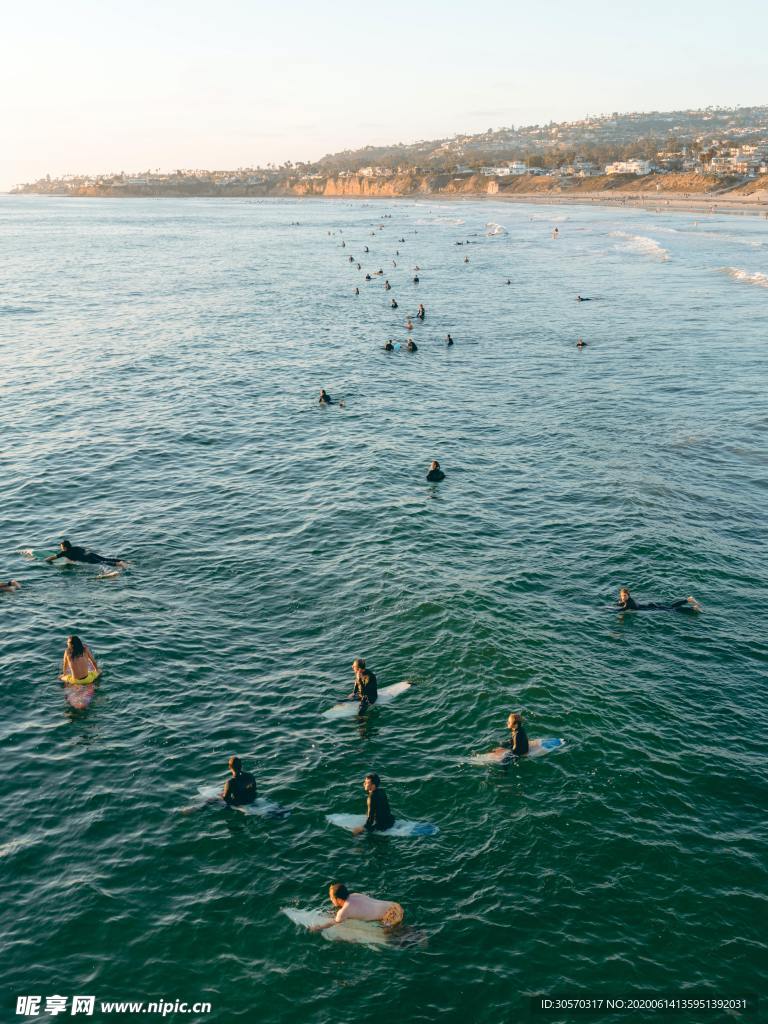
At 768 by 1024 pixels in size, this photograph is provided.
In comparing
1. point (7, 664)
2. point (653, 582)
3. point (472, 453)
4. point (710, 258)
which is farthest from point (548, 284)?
point (7, 664)

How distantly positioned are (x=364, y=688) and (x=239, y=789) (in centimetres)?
560

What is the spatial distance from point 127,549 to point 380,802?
861 inches

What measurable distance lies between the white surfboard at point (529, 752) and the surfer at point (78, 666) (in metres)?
13.9

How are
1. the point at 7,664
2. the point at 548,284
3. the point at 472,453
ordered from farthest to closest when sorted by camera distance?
the point at 548,284 → the point at 472,453 → the point at 7,664

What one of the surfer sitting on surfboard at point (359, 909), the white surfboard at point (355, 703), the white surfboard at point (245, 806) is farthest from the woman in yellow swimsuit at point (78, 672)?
the surfer sitting on surfboard at point (359, 909)

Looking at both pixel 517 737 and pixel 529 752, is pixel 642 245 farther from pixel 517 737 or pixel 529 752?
pixel 517 737

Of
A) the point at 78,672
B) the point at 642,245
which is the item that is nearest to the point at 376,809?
the point at 78,672

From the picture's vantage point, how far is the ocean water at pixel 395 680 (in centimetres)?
1719

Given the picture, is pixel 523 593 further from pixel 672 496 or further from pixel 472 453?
pixel 472 453

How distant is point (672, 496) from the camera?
134 feet

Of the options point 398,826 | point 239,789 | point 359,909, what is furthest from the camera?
point 239,789

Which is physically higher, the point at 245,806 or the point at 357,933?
the point at 245,806

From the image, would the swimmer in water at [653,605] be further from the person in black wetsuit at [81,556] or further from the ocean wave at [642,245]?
the ocean wave at [642,245]

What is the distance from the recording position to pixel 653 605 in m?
30.1
